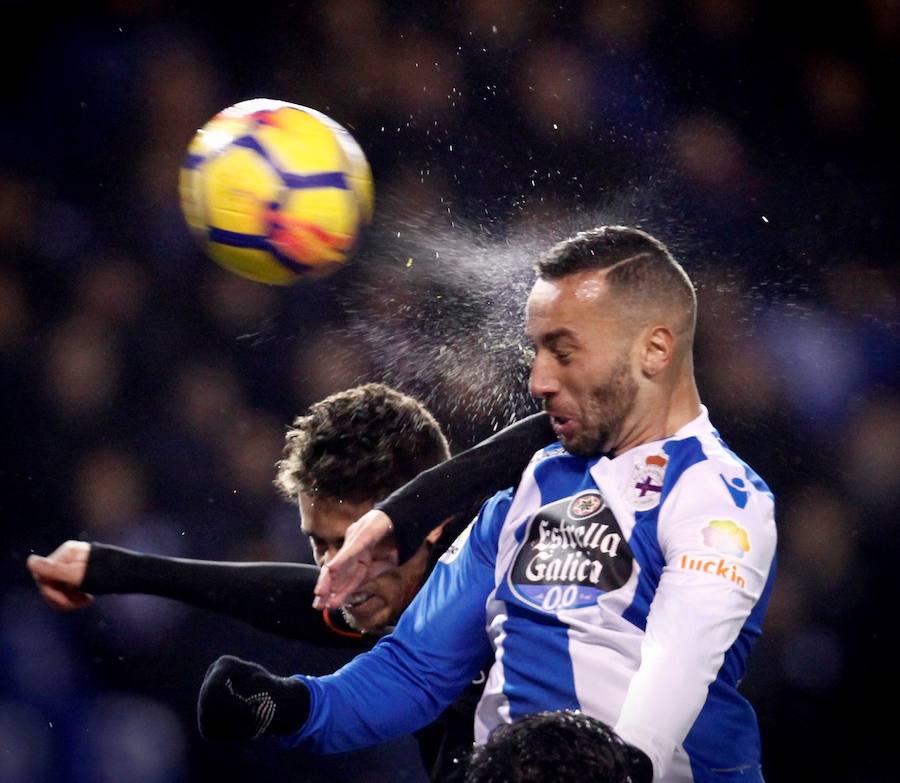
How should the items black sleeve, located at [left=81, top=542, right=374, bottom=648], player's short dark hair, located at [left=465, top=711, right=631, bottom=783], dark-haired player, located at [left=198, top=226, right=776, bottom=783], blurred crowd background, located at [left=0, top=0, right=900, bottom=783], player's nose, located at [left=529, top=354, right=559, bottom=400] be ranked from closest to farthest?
player's short dark hair, located at [left=465, top=711, right=631, bottom=783]
dark-haired player, located at [left=198, top=226, right=776, bottom=783]
player's nose, located at [left=529, top=354, right=559, bottom=400]
black sleeve, located at [left=81, top=542, right=374, bottom=648]
blurred crowd background, located at [left=0, top=0, right=900, bottom=783]

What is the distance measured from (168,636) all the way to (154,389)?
862mm

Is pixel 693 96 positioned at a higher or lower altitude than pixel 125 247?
higher

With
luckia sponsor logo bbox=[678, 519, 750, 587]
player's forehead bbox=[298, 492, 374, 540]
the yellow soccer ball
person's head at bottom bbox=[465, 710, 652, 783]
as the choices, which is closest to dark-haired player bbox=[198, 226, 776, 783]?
luckia sponsor logo bbox=[678, 519, 750, 587]

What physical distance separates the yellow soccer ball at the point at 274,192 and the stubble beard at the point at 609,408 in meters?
0.93

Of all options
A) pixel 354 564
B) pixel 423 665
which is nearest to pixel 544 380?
pixel 354 564

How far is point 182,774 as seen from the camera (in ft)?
11.6

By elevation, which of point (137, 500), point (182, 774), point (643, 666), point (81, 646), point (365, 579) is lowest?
point (182, 774)

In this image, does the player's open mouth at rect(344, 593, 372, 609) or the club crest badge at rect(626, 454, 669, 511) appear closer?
the club crest badge at rect(626, 454, 669, 511)

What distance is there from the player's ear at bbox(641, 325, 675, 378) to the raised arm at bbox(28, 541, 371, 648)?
1.01 m

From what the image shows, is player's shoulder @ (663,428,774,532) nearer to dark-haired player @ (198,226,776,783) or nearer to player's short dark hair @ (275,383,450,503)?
dark-haired player @ (198,226,776,783)

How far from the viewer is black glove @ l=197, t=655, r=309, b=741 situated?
194 cm

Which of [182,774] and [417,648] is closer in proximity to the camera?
[417,648]

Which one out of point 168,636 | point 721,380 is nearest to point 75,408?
point 168,636

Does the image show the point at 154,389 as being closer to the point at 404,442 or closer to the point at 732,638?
the point at 404,442
